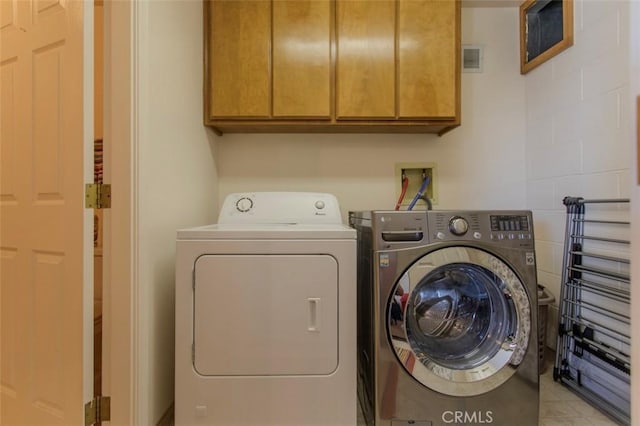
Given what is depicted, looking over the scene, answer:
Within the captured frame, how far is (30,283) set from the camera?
51.6 inches

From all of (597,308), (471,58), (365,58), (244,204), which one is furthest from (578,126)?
(244,204)

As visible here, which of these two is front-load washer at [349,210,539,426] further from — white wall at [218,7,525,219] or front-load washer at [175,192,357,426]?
white wall at [218,7,525,219]

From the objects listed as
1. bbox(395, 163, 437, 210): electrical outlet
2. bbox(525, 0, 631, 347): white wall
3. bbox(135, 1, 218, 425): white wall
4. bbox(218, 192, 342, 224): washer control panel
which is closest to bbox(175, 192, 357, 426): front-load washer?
bbox(135, 1, 218, 425): white wall

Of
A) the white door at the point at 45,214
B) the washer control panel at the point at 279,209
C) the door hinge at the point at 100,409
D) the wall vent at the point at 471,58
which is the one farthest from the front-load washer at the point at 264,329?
the wall vent at the point at 471,58

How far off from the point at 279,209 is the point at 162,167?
647 mm

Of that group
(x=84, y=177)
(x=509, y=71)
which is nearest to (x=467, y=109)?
(x=509, y=71)

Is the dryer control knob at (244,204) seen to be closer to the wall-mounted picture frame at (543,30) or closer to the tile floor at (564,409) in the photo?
the tile floor at (564,409)

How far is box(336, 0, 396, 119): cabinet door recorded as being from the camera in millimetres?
1806

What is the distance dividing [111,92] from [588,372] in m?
2.45

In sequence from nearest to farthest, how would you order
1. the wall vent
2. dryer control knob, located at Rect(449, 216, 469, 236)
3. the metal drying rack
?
dryer control knob, located at Rect(449, 216, 469, 236) < the metal drying rack < the wall vent

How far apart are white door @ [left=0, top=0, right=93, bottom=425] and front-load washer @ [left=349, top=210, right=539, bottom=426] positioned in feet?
3.69

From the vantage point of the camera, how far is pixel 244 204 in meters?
1.82

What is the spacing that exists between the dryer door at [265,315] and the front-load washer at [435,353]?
217 millimetres

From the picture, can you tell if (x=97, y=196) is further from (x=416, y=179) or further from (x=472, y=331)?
(x=416, y=179)
